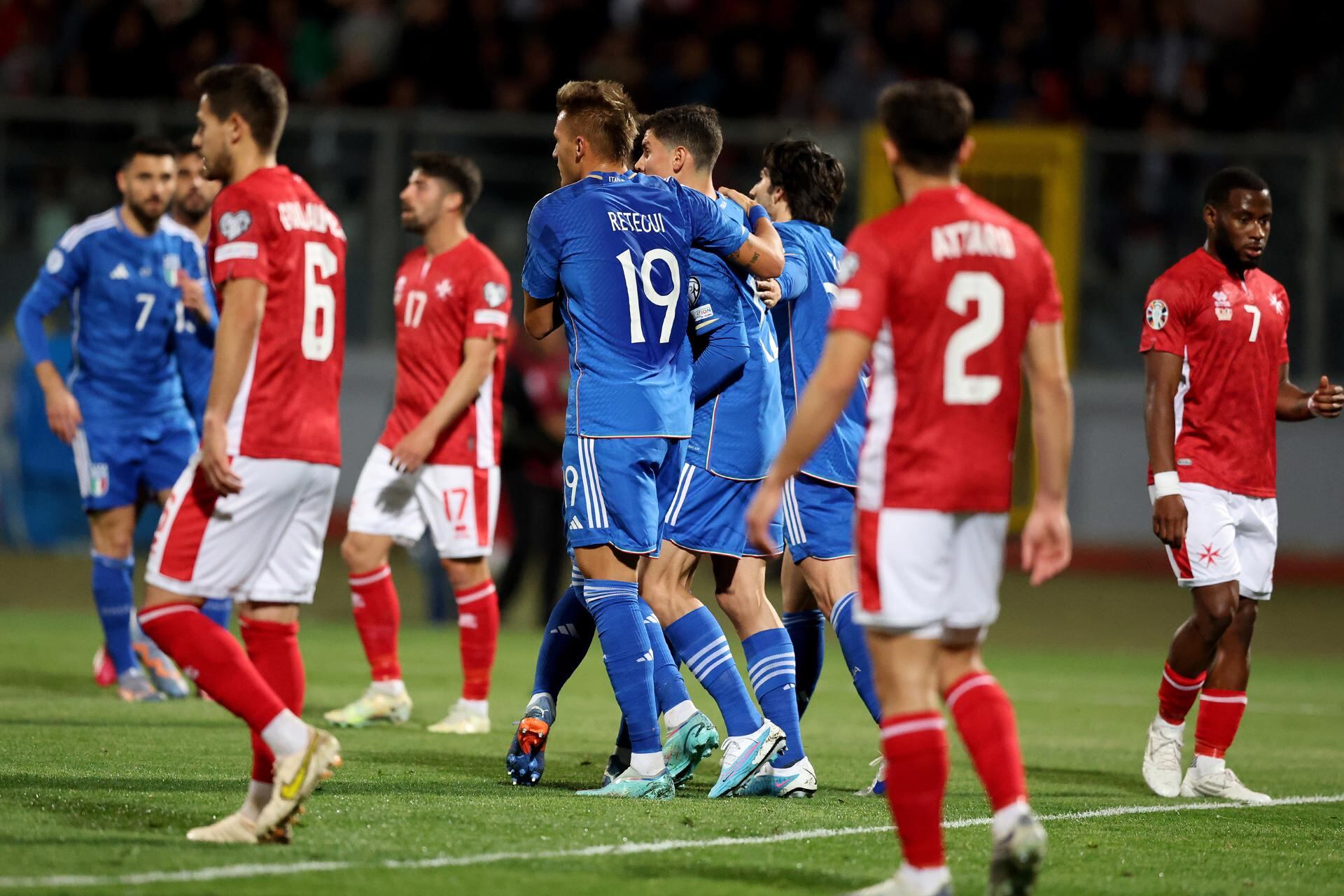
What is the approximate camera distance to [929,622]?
4484 mm

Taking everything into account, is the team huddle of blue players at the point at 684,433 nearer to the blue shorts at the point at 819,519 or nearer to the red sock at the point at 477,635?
the blue shorts at the point at 819,519

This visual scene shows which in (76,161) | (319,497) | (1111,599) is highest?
(76,161)

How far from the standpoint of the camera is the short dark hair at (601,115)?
640cm

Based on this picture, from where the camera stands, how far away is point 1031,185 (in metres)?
20.4

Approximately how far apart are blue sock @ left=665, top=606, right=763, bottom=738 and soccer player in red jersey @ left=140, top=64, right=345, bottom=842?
1530 mm

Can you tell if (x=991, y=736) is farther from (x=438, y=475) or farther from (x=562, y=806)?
(x=438, y=475)

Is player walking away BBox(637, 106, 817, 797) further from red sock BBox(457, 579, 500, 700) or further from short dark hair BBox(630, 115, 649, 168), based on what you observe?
red sock BBox(457, 579, 500, 700)

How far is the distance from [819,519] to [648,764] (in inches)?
48.5

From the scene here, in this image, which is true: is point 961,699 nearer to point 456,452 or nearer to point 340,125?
point 456,452

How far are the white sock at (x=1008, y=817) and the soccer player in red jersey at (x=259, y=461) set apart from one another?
192cm

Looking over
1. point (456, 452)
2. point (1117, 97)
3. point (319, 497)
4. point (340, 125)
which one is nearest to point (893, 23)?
point (1117, 97)

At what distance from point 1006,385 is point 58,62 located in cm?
1864

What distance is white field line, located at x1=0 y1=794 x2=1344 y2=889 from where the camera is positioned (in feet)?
14.3

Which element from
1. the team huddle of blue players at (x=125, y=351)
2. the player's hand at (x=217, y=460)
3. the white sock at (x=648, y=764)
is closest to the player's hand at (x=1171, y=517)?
the white sock at (x=648, y=764)
